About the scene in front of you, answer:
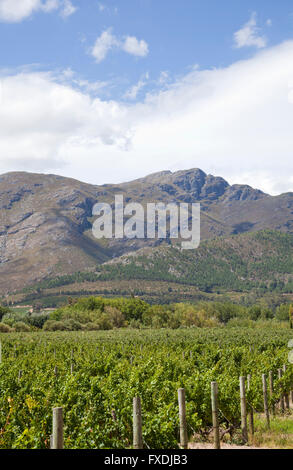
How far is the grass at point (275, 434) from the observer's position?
1054 cm

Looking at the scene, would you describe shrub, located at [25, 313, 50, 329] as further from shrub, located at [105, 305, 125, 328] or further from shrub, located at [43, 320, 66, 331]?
shrub, located at [105, 305, 125, 328]

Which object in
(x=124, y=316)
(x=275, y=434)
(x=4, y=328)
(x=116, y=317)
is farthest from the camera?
(x=124, y=316)

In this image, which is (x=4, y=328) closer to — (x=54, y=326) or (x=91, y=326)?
(x=54, y=326)

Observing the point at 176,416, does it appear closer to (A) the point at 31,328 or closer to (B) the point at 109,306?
(A) the point at 31,328

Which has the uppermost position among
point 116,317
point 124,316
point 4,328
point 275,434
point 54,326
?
point 275,434

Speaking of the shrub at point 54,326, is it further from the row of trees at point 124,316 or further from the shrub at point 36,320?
the shrub at point 36,320

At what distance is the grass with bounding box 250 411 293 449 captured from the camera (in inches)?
415

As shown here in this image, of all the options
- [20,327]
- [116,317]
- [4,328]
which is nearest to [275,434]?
[4,328]

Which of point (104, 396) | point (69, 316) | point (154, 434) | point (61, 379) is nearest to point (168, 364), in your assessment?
point (61, 379)

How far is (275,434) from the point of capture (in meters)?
11.8

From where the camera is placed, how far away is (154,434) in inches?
325
